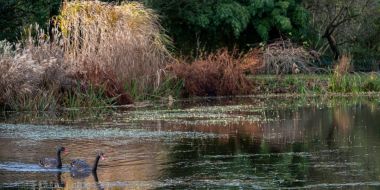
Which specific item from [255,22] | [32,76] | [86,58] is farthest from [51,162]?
[255,22]

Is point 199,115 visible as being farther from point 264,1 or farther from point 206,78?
point 264,1

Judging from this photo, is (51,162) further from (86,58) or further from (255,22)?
(255,22)

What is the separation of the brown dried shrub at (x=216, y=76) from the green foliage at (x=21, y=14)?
623 cm

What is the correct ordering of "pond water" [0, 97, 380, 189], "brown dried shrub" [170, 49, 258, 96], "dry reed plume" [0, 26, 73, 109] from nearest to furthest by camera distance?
1. "pond water" [0, 97, 380, 189]
2. "dry reed plume" [0, 26, 73, 109]
3. "brown dried shrub" [170, 49, 258, 96]

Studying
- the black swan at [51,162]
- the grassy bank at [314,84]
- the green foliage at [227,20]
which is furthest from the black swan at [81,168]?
the green foliage at [227,20]

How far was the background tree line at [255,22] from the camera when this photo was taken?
38531 millimetres

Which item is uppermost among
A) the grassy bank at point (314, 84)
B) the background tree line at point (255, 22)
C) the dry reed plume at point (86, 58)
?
the background tree line at point (255, 22)

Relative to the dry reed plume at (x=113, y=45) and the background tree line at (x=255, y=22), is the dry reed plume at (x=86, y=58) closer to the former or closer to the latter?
the dry reed plume at (x=113, y=45)

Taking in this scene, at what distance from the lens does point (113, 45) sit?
32.3 m

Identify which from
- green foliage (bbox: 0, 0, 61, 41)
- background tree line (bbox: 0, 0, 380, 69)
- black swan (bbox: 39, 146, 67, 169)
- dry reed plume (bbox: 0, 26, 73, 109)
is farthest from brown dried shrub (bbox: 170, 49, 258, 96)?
black swan (bbox: 39, 146, 67, 169)

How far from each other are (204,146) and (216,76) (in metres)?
15.0

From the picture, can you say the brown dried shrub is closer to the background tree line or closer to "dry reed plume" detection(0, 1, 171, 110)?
"dry reed plume" detection(0, 1, 171, 110)

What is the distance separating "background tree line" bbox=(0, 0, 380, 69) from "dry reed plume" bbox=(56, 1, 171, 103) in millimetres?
4159

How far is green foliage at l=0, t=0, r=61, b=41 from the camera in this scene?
37.6 meters
